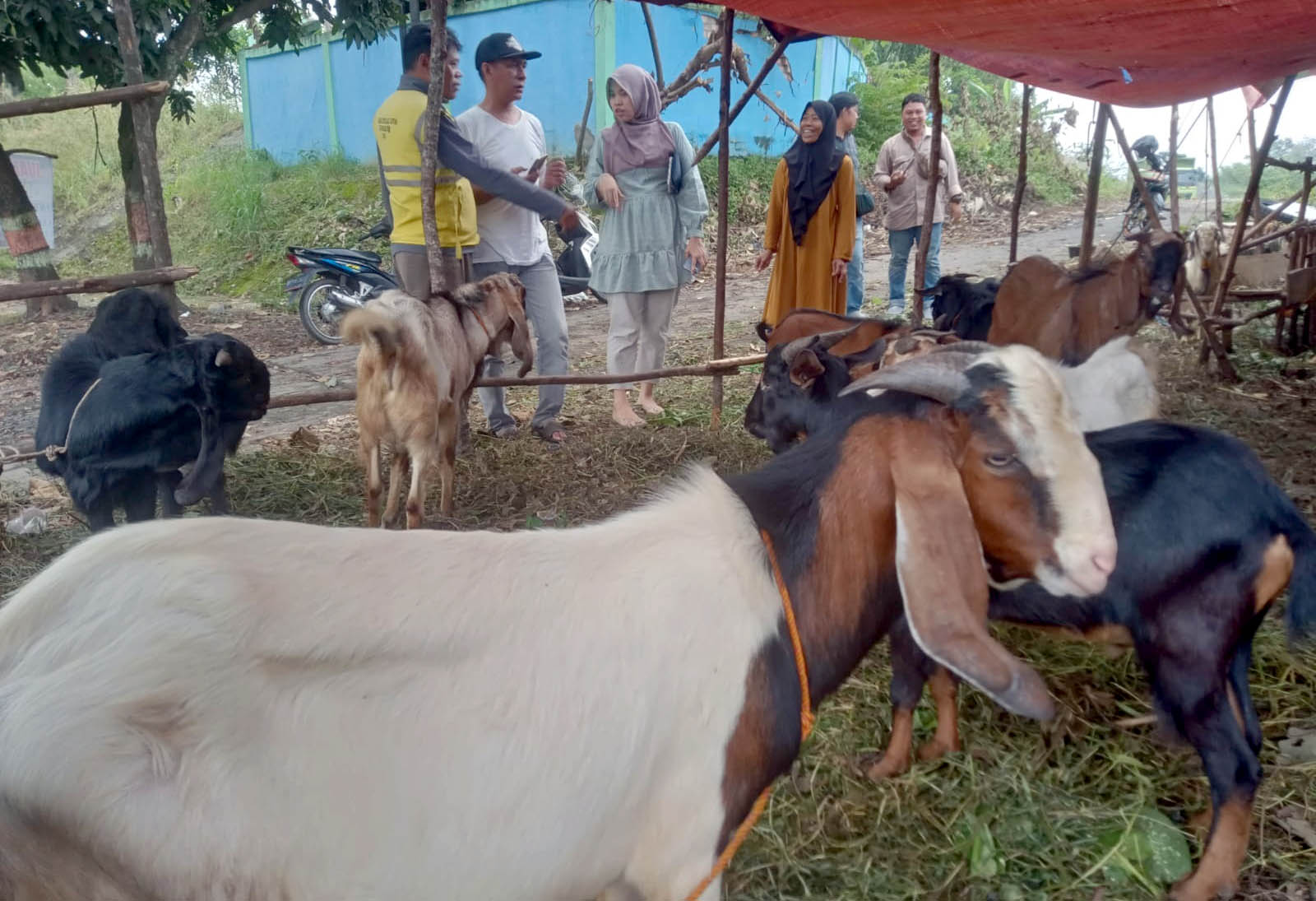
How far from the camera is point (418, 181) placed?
558 centimetres

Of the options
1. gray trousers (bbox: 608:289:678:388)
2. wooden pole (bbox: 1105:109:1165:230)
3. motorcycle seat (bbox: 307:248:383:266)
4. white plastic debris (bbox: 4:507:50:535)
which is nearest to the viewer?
white plastic debris (bbox: 4:507:50:535)

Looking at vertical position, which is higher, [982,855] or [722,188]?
[722,188]

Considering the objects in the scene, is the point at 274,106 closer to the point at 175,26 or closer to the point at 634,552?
the point at 175,26

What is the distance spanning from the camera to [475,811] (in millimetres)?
1604

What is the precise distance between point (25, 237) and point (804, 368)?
5.91 meters

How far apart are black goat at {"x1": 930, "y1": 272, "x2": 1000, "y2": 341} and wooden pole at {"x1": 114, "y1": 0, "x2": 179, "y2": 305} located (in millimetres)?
4692

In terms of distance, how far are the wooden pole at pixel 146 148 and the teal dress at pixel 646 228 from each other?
2794 millimetres

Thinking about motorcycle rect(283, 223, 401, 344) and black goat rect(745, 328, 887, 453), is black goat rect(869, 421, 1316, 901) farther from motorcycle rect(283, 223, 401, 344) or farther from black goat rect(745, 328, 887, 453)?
motorcycle rect(283, 223, 401, 344)

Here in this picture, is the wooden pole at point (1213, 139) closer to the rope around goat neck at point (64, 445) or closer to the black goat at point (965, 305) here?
the black goat at point (965, 305)

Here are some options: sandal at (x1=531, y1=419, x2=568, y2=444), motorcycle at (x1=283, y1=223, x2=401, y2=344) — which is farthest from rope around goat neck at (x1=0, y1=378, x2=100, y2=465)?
motorcycle at (x1=283, y1=223, x2=401, y2=344)

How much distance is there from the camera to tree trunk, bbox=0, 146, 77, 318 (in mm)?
6918

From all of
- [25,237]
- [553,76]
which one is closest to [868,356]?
[25,237]

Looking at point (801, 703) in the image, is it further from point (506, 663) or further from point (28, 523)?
point (28, 523)

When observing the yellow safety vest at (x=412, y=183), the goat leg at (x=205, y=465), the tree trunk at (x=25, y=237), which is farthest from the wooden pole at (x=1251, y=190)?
the tree trunk at (x=25, y=237)
